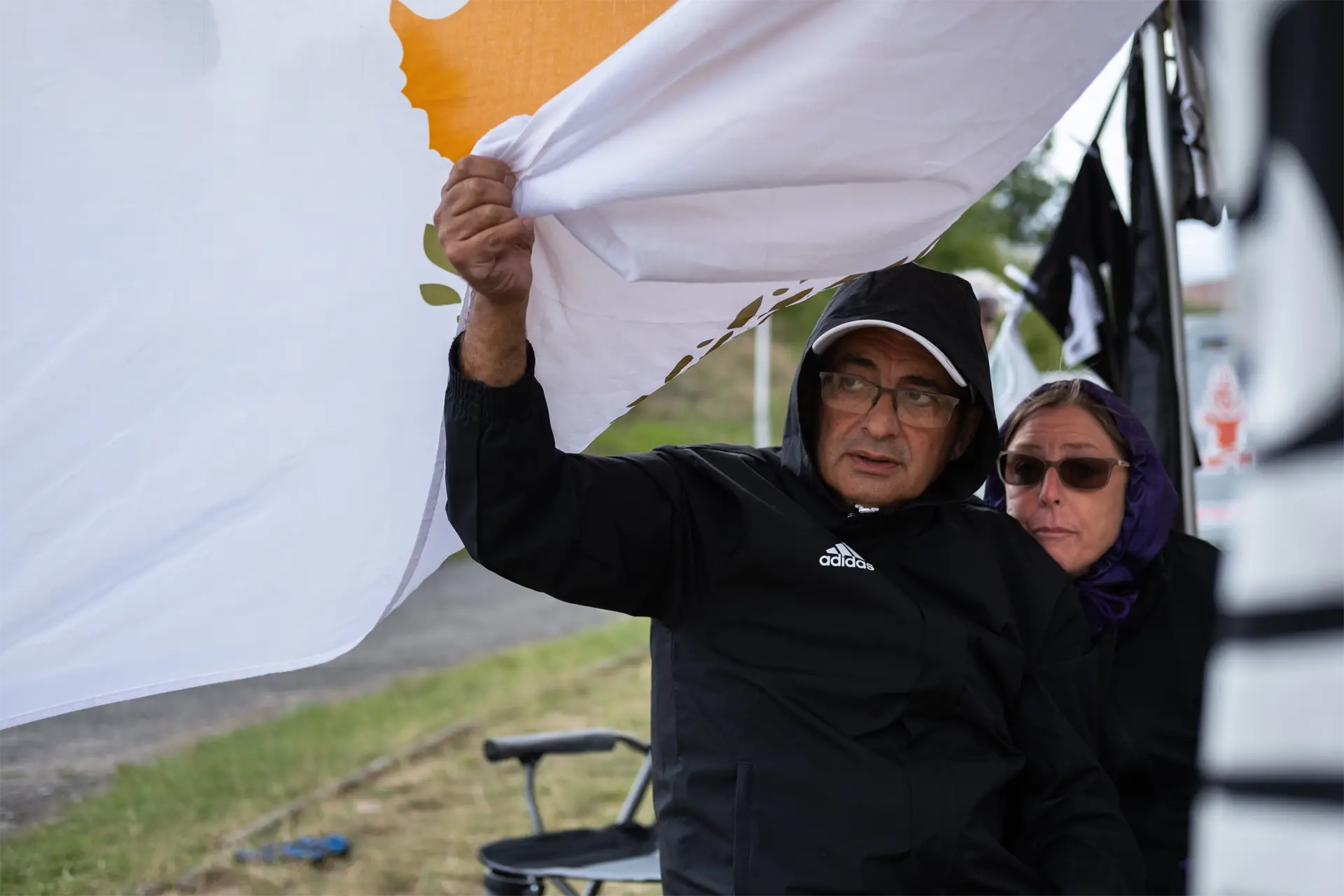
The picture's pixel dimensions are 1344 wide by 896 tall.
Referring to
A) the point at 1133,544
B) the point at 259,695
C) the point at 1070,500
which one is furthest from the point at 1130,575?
the point at 259,695

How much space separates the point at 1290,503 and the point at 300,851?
17.2ft

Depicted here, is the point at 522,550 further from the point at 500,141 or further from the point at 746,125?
the point at 746,125

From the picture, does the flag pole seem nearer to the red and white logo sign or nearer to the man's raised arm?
the man's raised arm

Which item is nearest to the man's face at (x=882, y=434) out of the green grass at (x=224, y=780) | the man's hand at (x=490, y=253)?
the man's hand at (x=490, y=253)

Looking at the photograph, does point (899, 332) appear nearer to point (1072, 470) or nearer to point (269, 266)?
point (1072, 470)

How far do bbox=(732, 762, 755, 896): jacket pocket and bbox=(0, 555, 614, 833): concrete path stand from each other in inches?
107

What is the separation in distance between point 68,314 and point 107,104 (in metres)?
0.33

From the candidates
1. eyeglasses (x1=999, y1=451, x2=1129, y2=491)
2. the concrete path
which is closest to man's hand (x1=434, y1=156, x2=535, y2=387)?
eyeglasses (x1=999, y1=451, x2=1129, y2=491)

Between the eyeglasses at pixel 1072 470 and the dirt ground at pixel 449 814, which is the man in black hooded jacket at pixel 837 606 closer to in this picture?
the eyeglasses at pixel 1072 470

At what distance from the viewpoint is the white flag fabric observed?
1811 mm

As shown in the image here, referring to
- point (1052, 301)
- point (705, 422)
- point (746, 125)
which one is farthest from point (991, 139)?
point (705, 422)

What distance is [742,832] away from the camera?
2.00 metres

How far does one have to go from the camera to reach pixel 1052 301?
155 inches

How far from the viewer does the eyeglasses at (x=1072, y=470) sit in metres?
2.64
